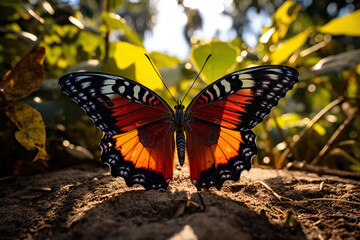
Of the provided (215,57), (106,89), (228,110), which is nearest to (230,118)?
(228,110)

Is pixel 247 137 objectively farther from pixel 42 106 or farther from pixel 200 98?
pixel 42 106

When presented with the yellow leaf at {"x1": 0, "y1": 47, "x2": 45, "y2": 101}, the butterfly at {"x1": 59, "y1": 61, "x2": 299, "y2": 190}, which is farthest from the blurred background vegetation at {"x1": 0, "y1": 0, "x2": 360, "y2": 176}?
the butterfly at {"x1": 59, "y1": 61, "x2": 299, "y2": 190}

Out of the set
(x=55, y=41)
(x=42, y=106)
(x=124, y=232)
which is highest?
(x=55, y=41)

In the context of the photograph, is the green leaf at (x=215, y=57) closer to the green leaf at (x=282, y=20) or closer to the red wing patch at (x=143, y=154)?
the green leaf at (x=282, y=20)

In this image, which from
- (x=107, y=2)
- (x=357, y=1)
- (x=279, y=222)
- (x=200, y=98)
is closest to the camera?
(x=279, y=222)

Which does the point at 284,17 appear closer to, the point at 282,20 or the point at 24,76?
the point at 282,20

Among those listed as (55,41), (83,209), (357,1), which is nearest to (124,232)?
(83,209)
